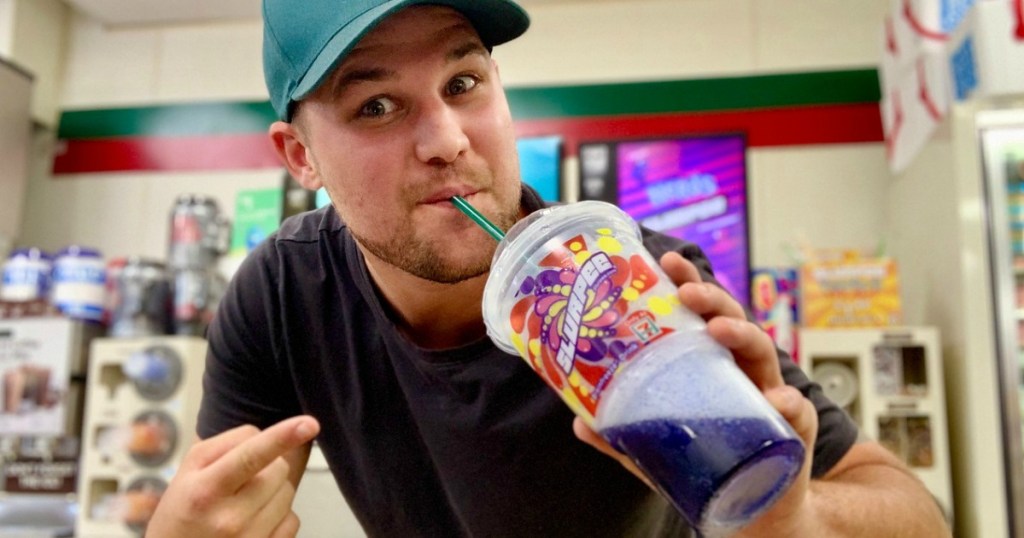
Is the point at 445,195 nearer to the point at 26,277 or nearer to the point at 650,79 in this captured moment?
the point at 650,79

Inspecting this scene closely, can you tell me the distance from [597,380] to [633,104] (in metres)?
3.15

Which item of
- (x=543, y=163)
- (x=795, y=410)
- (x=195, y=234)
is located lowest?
(x=795, y=410)

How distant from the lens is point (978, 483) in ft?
7.85

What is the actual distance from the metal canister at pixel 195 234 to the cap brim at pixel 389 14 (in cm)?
267

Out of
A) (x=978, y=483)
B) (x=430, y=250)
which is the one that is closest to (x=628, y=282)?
(x=430, y=250)

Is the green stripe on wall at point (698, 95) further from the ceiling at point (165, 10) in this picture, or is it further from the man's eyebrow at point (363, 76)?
the man's eyebrow at point (363, 76)

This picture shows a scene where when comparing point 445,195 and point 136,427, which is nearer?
point 445,195

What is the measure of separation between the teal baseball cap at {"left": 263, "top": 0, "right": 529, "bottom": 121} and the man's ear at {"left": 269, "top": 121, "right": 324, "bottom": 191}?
121mm

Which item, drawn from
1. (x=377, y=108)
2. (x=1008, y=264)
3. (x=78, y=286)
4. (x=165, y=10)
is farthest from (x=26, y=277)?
(x=1008, y=264)

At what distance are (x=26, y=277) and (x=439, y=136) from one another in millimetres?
3174

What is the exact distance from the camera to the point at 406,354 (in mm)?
1046

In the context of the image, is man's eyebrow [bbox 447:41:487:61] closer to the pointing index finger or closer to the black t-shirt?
the black t-shirt

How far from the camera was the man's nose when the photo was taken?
878 mm

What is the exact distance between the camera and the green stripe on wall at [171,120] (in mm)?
3908
